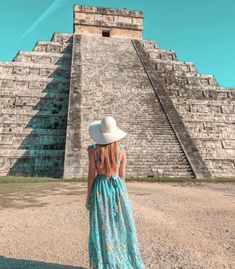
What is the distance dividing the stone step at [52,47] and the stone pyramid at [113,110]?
0.07 m

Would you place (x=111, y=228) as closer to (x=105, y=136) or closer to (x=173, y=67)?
(x=105, y=136)

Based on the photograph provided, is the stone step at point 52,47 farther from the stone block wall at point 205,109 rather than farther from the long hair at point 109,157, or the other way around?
the long hair at point 109,157

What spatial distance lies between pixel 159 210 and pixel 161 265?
2.97m

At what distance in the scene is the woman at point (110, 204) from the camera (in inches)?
130

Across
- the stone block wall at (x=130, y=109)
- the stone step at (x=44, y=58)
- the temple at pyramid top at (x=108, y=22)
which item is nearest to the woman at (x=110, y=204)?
the stone block wall at (x=130, y=109)

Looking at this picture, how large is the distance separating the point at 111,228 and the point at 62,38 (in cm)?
2447

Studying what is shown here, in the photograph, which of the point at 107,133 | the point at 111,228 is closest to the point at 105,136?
the point at 107,133

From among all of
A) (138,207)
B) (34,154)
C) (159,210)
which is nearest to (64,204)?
(138,207)

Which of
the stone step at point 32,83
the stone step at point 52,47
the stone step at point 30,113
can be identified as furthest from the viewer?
the stone step at point 52,47

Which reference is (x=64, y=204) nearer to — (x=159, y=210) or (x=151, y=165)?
(x=159, y=210)

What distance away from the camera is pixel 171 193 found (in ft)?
29.6

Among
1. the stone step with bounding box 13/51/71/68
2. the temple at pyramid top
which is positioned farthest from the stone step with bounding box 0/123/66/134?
the temple at pyramid top

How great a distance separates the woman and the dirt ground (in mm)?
669

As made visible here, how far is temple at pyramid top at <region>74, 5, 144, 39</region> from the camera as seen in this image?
2542 cm
